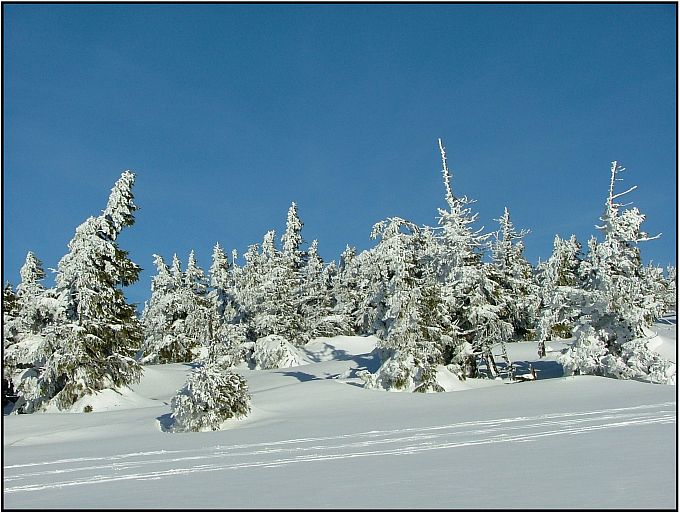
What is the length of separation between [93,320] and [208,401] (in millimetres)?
11911

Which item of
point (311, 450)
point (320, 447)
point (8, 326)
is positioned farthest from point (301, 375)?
point (311, 450)

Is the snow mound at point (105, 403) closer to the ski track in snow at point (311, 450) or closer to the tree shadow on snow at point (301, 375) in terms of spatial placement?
the tree shadow on snow at point (301, 375)

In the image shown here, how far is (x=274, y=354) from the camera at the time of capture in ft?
150

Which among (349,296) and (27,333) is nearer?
(27,333)

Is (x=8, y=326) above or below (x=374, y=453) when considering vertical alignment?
above

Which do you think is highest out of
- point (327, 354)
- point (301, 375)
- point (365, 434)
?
point (327, 354)

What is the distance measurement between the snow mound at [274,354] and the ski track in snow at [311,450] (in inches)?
1151

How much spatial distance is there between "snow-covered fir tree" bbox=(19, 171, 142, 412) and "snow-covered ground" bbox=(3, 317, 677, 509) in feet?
6.50

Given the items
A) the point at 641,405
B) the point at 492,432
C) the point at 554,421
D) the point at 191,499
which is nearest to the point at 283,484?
the point at 191,499

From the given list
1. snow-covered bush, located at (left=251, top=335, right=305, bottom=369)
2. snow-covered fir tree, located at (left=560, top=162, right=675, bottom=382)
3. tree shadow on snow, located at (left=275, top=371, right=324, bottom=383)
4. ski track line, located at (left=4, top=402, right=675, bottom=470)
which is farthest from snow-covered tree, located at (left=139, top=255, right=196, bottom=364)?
ski track line, located at (left=4, top=402, right=675, bottom=470)

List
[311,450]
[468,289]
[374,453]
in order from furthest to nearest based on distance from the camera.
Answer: [468,289] < [311,450] < [374,453]

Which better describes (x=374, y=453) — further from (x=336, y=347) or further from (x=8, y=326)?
(x=336, y=347)

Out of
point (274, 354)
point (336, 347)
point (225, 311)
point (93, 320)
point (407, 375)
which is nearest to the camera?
point (93, 320)

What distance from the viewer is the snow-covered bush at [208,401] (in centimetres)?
2073
